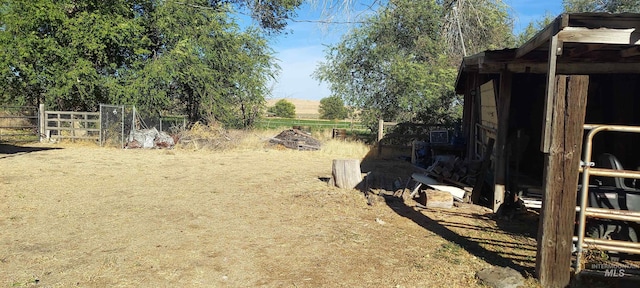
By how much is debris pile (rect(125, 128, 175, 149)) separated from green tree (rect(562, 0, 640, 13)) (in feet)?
68.2

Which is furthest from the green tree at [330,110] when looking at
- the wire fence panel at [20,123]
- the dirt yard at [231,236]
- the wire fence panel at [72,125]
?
the dirt yard at [231,236]

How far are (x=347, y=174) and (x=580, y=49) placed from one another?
16.0 ft

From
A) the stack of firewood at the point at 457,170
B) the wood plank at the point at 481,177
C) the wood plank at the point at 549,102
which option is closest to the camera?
the wood plank at the point at 549,102

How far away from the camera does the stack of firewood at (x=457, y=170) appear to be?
860 centimetres

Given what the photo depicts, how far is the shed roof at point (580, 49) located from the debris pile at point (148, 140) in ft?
42.7

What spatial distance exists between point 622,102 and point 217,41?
17.4m

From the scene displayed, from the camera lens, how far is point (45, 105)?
20.3 meters

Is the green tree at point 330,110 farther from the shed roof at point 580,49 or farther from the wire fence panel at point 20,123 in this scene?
the shed roof at point 580,49

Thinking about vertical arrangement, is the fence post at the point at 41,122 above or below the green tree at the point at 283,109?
below

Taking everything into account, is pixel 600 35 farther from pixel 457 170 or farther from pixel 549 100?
pixel 457 170

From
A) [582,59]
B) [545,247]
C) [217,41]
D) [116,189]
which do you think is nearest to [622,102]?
[582,59]

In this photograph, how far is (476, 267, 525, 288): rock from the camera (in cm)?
429

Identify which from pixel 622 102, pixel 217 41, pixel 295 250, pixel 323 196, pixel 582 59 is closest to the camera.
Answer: pixel 295 250

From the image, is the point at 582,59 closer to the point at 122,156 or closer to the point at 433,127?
the point at 433,127
